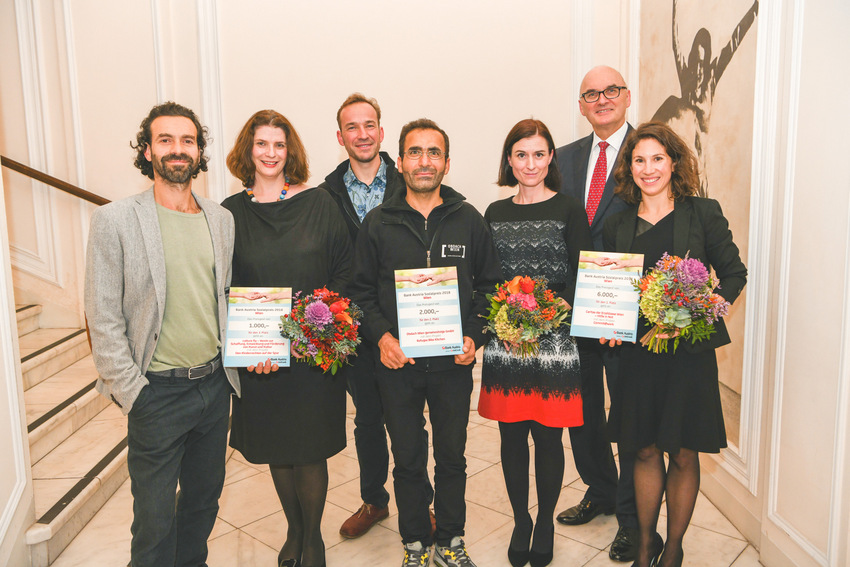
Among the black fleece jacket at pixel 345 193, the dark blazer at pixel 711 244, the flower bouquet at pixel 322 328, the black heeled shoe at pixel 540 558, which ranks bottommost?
the black heeled shoe at pixel 540 558

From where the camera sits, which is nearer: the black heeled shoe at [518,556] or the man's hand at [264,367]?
the man's hand at [264,367]

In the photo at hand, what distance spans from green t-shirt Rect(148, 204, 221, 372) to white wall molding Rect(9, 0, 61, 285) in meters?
3.36

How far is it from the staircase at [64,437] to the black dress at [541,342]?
205cm

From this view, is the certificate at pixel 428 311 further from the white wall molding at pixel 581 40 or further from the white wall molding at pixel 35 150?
the white wall molding at pixel 35 150

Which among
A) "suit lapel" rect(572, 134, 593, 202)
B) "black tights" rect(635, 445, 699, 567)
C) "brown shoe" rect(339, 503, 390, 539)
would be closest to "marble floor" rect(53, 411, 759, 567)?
"brown shoe" rect(339, 503, 390, 539)

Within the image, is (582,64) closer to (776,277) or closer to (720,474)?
(776,277)

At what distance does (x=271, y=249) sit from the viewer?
2297 mm

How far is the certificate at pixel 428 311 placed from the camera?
2.25 meters

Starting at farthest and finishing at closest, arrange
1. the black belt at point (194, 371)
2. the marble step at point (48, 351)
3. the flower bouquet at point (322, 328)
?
the marble step at point (48, 351) < the flower bouquet at point (322, 328) < the black belt at point (194, 371)

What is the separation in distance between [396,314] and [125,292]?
0.97 meters

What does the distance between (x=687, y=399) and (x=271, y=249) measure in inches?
65.1

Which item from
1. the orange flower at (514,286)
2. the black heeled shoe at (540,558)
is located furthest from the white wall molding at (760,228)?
the orange flower at (514,286)

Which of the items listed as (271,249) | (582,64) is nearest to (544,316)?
(271,249)

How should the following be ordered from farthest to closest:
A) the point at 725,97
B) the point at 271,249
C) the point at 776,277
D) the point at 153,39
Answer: the point at 153,39 < the point at 725,97 < the point at 776,277 < the point at 271,249
